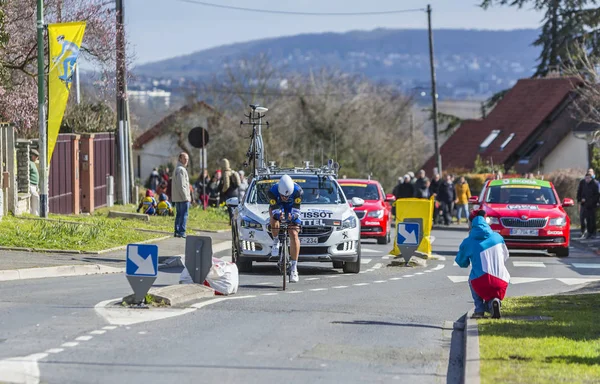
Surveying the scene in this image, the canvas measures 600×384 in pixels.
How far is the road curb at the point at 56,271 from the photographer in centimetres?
1759

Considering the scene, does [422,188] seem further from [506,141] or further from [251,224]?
[506,141]

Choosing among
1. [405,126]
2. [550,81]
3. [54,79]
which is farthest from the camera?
[405,126]

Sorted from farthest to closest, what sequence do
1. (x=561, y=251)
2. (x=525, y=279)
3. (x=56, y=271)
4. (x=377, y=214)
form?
(x=377, y=214) → (x=561, y=251) → (x=525, y=279) → (x=56, y=271)

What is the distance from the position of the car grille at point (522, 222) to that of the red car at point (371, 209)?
411cm

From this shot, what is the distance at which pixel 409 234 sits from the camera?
21.8 meters

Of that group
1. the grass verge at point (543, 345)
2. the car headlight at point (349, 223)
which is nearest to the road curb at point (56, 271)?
the car headlight at point (349, 223)

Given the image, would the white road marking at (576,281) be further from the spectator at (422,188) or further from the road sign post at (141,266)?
the spectator at (422,188)

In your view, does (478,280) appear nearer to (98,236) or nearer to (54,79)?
(98,236)

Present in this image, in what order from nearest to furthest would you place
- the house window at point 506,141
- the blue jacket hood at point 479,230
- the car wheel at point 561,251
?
1. the blue jacket hood at point 479,230
2. the car wheel at point 561,251
3. the house window at point 506,141

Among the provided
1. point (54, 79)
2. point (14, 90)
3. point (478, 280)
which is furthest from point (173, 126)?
point (478, 280)

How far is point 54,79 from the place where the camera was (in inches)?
980

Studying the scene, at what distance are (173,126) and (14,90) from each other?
53258mm

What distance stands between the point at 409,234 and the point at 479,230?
24.7 feet

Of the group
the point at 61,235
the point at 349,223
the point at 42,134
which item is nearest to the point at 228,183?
the point at 42,134
